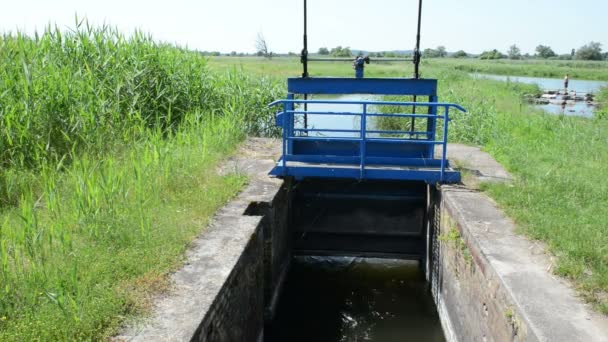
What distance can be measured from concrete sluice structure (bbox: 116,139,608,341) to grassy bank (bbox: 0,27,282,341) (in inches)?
10.6

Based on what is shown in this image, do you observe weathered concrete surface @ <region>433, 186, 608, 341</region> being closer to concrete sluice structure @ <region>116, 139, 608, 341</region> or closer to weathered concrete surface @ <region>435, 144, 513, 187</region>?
concrete sluice structure @ <region>116, 139, 608, 341</region>

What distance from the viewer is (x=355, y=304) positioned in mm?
6062

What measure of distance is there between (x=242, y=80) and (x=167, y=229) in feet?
22.6

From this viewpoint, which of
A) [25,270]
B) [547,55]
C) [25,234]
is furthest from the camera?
[547,55]

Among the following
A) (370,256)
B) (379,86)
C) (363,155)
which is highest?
(379,86)

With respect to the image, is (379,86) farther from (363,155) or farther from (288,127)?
(288,127)

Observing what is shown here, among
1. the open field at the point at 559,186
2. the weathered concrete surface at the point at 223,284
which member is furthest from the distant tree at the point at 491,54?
the weathered concrete surface at the point at 223,284

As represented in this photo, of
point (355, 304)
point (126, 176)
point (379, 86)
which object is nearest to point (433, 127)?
point (379, 86)

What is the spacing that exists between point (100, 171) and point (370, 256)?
3968 millimetres

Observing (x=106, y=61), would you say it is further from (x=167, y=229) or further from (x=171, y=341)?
(x=171, y=341)

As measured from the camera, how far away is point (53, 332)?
106 inches

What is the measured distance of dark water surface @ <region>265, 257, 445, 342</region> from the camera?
5453 millimetres

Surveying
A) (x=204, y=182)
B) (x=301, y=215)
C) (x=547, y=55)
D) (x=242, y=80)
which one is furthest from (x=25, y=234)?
(x=547, y=55)

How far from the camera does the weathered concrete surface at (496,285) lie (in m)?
3.04
